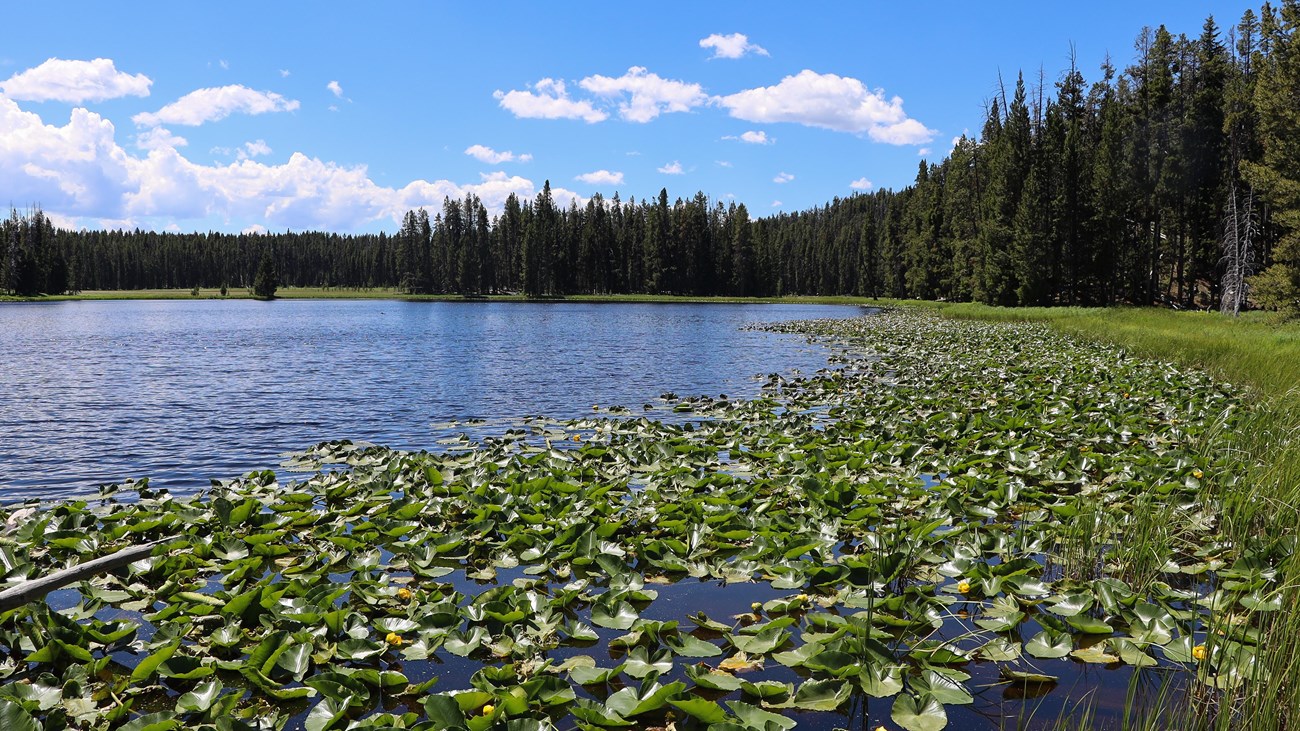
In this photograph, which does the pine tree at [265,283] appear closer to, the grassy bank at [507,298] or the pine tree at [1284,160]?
the grassy bank at [507,298]

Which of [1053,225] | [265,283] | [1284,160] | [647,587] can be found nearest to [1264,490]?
[647,587]

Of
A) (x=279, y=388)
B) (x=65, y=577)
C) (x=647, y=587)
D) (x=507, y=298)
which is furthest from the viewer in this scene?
(x=507, y=298)

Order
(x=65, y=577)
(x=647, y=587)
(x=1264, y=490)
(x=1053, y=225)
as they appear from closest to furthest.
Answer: (x=65, y=577), (x=647, y=587), (x=1264, y=490), (x=1053, y=225)

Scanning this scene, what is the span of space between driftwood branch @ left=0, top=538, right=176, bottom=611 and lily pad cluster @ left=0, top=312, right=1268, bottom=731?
0.36 feet

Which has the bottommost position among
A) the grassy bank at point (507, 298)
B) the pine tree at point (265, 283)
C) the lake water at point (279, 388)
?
the lake water at point (279, 388)

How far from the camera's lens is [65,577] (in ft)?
18.0

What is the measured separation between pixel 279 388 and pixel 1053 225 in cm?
5043

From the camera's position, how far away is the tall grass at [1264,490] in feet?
12.7

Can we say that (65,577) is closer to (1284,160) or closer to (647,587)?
(647,587)

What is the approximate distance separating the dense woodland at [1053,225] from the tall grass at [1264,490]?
1434cm

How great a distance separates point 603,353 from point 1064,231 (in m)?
37.9

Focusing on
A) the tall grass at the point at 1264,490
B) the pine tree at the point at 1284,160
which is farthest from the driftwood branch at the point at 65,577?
the pine tree at the point at 1284,160

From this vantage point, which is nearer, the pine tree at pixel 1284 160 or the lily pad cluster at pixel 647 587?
the lily pad cluster at pixel 647 587

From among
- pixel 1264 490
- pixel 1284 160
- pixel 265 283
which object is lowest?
pixel 1264 490
